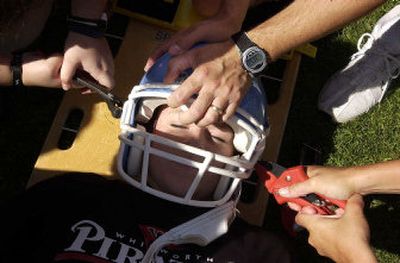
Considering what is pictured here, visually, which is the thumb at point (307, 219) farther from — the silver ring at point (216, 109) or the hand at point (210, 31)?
the hand at point (210, 31)

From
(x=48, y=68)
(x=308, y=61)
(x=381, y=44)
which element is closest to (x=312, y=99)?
(x=308, y=61)

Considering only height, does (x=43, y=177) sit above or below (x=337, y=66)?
below

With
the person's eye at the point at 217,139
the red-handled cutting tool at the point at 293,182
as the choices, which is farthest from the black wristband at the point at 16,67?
the red-handled cutting tool at the point at 293,182

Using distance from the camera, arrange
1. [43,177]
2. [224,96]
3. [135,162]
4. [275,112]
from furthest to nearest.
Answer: [275,112], [43,177], [135,162], [224,96]

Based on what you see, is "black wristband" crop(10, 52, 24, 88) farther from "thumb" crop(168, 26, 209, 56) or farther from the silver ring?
the silver ring

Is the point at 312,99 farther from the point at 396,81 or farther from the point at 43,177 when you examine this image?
the point at 43,177

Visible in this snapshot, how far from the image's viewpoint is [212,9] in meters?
2.30

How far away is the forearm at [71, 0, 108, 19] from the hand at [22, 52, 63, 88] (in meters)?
0.17

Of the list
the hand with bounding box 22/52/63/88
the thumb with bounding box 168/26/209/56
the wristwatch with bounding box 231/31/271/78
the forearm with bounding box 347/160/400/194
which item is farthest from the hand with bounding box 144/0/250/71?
the forearm with bounding box 347/160/400/194

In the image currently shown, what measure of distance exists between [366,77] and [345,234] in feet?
3.28

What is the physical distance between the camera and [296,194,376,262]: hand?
1641mm

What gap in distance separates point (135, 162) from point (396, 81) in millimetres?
1396

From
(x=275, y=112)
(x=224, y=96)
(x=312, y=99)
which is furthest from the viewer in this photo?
(x=312, y=99)

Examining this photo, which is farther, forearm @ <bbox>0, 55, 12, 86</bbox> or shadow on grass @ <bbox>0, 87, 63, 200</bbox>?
shadow on grass @ <bbox>0, 87, 63, 200</bbox>
